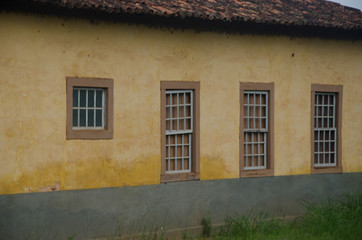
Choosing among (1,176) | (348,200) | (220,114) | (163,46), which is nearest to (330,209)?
(348,200)

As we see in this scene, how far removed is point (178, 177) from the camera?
10742 millimetres

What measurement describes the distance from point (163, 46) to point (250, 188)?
3.60 m

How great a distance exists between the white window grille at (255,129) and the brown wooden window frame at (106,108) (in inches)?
126

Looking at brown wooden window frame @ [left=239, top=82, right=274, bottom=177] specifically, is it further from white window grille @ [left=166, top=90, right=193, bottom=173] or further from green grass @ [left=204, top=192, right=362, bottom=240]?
white window grille @ [left=166, top=90, right=193, bottom=173]

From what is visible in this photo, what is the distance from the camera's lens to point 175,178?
10703mm

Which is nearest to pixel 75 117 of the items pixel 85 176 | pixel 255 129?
pixel 85 176

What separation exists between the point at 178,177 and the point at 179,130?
3.07ft

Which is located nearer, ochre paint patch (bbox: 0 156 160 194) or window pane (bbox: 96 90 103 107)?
ochre paint patch (bbox: 0 156 160 194)

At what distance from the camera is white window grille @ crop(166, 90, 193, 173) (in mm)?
10797

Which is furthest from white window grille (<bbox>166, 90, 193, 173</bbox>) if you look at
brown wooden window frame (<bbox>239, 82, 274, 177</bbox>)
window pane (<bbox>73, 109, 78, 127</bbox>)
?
window pane (<bbox>73, 109, 78, 127</bbox>)

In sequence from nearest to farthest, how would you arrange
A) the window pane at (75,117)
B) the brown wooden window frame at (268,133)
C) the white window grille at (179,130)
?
the window pane at (75,117) → the white window grille at (179,130) → the brown wooden window frame at (268,133)

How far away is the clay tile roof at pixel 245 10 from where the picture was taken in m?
9.51

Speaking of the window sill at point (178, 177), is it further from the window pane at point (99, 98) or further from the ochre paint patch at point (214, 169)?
the window pane at point (99, 98)

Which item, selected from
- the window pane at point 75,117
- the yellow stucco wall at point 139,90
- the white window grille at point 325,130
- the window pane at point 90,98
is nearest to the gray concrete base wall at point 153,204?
the yellow stucco wall at point 139,90
